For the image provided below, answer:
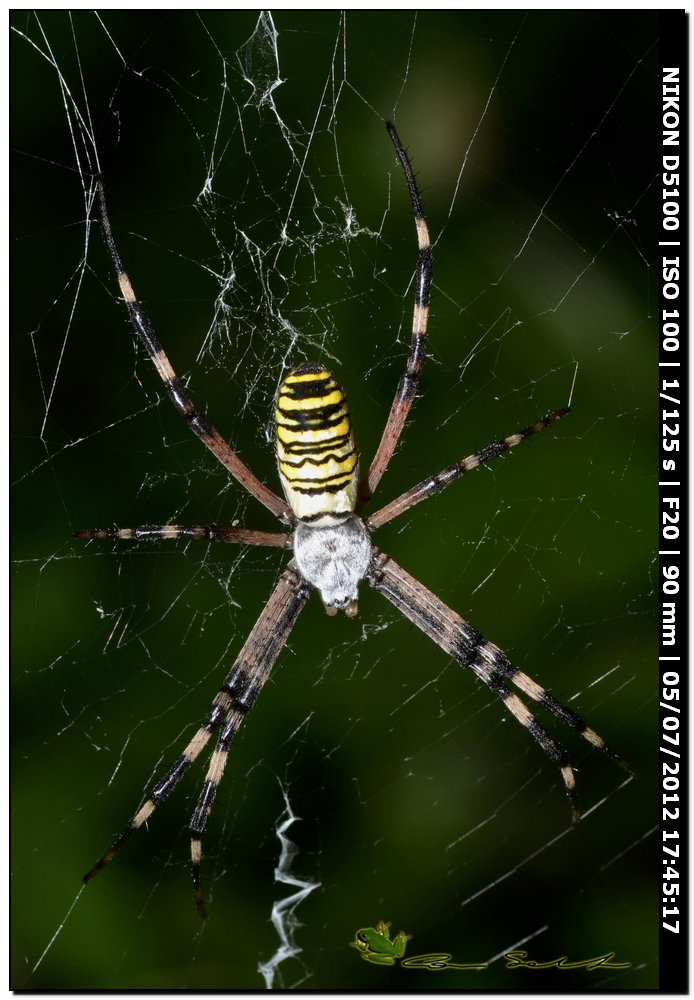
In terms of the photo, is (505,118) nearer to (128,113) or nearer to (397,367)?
(397,367)

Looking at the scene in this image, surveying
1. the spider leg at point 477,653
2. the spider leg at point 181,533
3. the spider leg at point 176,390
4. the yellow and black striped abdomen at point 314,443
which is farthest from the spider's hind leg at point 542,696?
the spider leg at point 176,390

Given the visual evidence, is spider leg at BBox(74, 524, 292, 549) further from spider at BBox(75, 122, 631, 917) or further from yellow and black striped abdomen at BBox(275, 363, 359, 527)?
yellow and black striped abdomen at BBox(275, 363, 359, 527)

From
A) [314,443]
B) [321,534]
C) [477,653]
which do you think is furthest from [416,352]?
[477,653]

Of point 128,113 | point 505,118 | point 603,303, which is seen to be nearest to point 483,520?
point 603,303

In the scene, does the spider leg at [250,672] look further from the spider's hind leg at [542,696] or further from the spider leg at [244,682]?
the spider's hind leg at [542,696]

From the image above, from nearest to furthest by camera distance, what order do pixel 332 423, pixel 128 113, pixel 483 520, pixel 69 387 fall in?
pixel 332 423, pixel 128 113, pixel 69 387, pixel 483 520

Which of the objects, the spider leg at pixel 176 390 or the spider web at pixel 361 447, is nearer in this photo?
the spider leg at pixel 176 390
